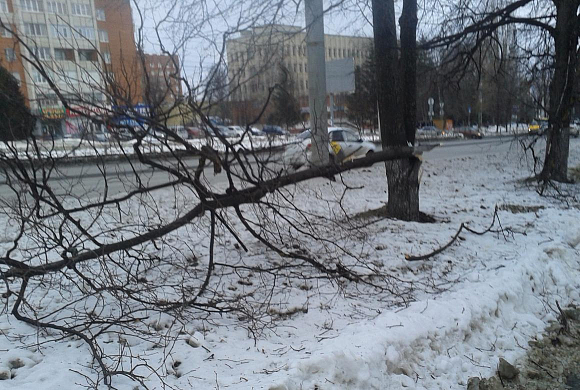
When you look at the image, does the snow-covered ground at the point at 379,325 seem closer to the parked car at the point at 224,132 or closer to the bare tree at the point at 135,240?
the bare tree at the point at 135,240

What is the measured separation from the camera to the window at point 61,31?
13.9 ft

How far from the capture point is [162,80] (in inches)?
167

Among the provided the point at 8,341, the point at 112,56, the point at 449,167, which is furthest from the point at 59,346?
the point at 449,167

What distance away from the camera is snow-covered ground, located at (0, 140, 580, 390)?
3004mm

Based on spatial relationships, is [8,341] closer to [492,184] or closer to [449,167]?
[492,184]

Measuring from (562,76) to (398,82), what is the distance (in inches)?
207

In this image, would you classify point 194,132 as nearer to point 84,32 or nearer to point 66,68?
point 66,68

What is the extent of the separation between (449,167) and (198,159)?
41.3 feet

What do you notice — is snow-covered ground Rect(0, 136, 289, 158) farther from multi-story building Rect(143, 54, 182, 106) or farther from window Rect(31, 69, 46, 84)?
window Rect(31, 69, 46, 84)

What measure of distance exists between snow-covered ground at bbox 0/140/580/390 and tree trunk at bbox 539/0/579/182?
11.2 feet

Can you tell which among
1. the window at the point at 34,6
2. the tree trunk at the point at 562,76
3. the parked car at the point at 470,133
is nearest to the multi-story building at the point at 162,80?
the window at the point at 34,6

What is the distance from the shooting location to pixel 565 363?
147 inches

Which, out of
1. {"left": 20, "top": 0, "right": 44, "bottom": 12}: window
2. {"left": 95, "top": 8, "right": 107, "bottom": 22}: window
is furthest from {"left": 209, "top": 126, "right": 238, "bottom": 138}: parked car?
{"left": 95, "top": 8, "right": 107, "bottom": 22}: window

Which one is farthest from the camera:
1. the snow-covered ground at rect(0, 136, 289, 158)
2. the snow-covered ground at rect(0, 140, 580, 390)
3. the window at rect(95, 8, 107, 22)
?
the window at rect(95, 8, 107, 22)
